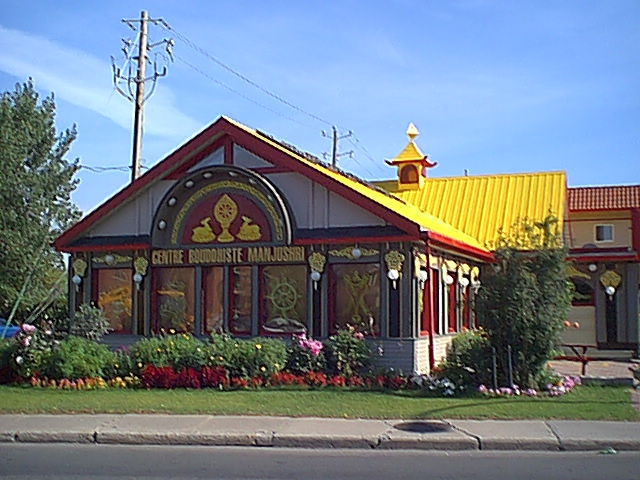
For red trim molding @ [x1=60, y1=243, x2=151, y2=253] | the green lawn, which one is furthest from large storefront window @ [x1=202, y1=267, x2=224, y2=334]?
the green lawn

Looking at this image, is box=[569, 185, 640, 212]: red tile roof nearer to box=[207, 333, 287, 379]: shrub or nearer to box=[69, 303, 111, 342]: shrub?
box=[207, 333, 287, 379]: shrub

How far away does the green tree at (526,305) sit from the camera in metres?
15.4

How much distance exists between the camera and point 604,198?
105 feet

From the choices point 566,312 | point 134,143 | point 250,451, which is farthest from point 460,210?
point 250,451

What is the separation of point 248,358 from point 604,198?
20157mm

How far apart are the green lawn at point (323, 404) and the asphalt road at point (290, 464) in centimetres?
220

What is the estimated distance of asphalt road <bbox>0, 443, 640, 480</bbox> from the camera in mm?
9180

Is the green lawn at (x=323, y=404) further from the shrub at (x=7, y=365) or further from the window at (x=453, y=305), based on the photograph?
the window at (x=453, y=305)

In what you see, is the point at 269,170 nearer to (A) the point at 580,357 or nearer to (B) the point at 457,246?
(B) the point at 457,246

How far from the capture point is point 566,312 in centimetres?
1574

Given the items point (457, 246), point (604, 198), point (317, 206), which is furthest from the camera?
point (604, 198)

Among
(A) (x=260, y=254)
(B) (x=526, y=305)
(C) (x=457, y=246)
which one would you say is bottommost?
(B) (x=526, y=305)

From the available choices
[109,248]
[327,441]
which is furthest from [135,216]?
[327,441]

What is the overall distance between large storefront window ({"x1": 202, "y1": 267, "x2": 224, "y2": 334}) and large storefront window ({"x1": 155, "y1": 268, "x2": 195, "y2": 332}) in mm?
316
